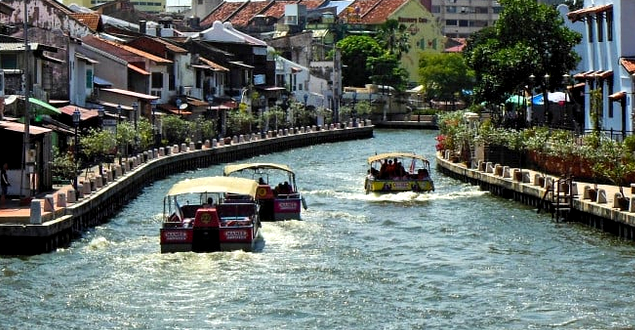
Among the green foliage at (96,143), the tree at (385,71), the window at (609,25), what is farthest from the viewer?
the tree at (385,71)

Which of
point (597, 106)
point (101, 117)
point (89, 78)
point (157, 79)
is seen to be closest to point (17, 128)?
point (101, 117)

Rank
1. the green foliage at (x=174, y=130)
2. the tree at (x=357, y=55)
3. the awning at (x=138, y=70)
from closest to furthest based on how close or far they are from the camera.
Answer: the green foliage at (x=174, y=130) < the awning at (x=138, y=70) < the tree at (x=357, y=55)

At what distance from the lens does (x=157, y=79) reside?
113438mm

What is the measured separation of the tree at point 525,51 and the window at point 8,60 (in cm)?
2743

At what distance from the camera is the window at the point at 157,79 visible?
112812 mm

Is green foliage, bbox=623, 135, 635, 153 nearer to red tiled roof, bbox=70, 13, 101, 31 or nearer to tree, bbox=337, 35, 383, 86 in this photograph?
red tiled roof, bbox=70, 13, 101, 31

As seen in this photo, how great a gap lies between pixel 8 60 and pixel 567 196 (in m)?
28.1

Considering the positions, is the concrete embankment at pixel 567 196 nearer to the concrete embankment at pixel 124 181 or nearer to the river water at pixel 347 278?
the river water at pixel 347 278

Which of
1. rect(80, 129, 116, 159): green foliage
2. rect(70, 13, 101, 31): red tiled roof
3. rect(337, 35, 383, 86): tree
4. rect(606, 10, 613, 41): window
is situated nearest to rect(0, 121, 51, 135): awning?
rect(80, 129, 116, 159): green foliage

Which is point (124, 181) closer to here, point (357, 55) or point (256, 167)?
point (256, 167)

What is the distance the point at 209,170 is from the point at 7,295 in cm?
5271

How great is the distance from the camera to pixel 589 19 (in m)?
85.8

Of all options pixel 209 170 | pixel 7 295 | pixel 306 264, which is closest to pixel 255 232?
pixel 306 264

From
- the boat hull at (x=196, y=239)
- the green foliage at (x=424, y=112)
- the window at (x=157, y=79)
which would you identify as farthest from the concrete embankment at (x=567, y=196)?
the green foliage at (x=424, y=112)
